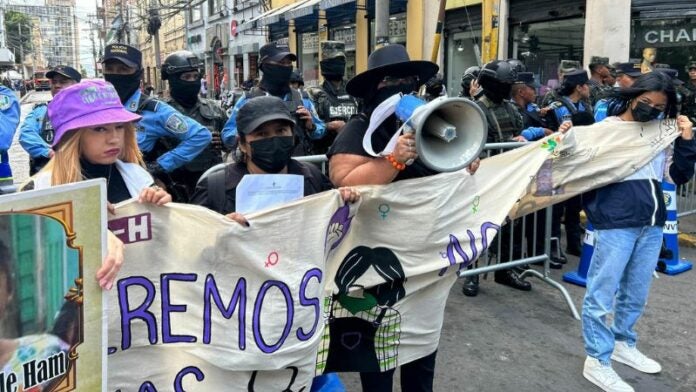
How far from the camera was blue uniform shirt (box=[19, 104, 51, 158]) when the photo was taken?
469cm

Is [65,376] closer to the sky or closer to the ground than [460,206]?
closer to the ground

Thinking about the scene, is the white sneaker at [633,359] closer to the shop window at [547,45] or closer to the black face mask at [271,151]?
the black face mask at [271,151]

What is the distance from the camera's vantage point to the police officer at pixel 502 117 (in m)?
5.38

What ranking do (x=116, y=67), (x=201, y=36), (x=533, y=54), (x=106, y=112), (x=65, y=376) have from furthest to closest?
(x=201, y=36), (x=533, y=54), (x=116, y=67), (x=106, y=112), (x=65, y=376)

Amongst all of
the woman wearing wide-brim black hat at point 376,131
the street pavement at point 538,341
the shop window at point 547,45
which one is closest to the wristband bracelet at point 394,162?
the woman wearing wide-brim black hat at point 376,131

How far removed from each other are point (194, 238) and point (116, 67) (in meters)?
2.26

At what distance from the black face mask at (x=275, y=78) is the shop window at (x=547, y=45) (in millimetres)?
7251

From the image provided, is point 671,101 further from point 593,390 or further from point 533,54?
point 533,54

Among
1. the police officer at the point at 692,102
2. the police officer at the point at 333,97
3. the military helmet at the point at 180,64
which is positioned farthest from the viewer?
the police officer at the point at 692,102

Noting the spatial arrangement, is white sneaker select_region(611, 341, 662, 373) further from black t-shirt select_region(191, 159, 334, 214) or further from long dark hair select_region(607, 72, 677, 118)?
black t-shirt select_region(191, 159, 334, 214)

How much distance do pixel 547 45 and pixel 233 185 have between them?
11.1 m

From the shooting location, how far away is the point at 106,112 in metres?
2.25

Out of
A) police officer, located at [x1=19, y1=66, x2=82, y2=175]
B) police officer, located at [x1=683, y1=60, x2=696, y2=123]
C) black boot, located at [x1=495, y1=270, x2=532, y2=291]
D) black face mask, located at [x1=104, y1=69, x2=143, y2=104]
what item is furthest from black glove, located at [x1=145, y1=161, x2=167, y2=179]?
police officer, located at [x1=683, y1=60, x2=696, y2=123]

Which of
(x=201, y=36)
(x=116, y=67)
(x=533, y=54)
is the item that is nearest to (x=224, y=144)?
(x=116, y=67)
